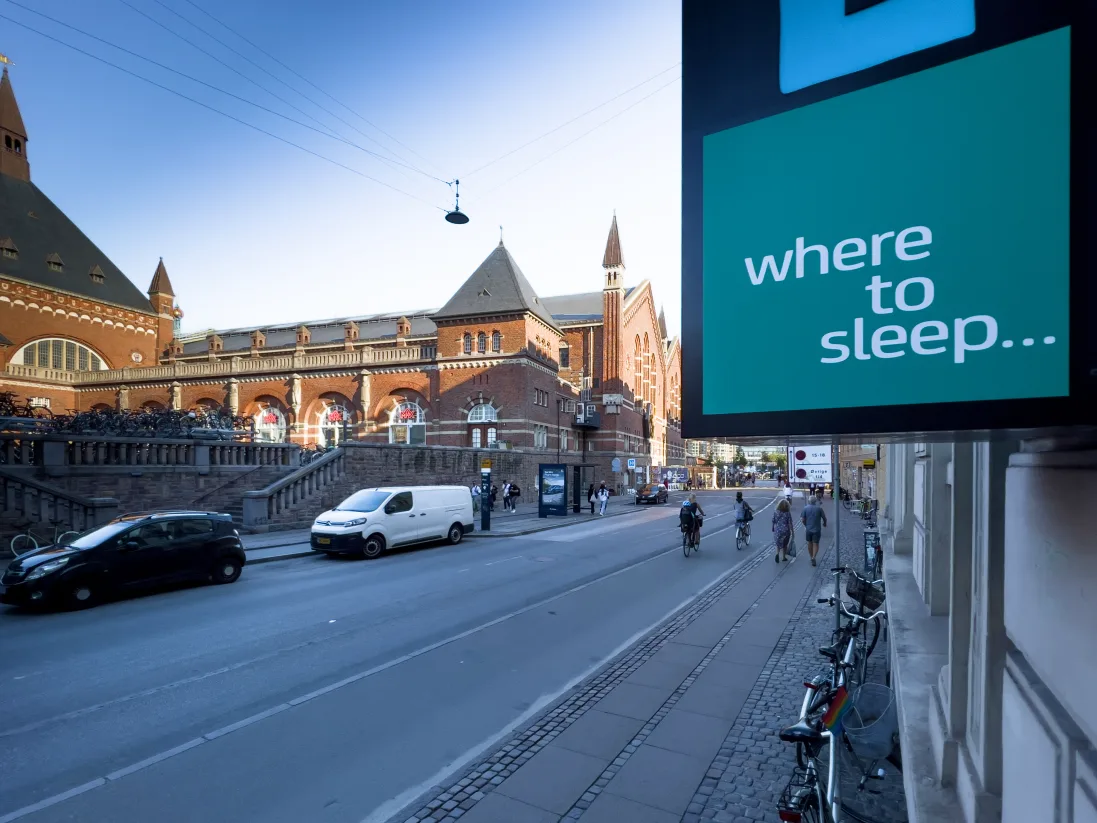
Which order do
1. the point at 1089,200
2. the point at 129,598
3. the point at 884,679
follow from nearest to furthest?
1. the point at 1089,200
2. the point at 884,679
3. the point at 129,598

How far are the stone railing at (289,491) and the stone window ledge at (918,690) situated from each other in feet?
60.7

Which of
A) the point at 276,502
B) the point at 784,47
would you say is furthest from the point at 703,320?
the point at 276,502

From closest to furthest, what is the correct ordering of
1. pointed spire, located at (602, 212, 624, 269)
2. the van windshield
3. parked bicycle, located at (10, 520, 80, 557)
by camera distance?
parked bicycle, located at (10, 520, 80, 557)
the van windshield
pointed spire, located at (602, 212, 624, 269)

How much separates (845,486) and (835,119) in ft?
158

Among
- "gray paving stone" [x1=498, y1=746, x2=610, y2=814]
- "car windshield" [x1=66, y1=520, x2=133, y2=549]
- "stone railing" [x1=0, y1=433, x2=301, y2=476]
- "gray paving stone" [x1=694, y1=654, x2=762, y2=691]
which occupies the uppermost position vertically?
"stone railing" [x1=0, y1=433, x2=301, y2=476]

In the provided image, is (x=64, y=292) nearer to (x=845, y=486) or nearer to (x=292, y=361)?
(x=292, y=361)

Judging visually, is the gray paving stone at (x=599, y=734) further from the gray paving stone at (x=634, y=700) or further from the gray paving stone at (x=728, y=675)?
the gray paving stone at (x=728, y=675)

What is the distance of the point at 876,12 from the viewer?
1.95 meters

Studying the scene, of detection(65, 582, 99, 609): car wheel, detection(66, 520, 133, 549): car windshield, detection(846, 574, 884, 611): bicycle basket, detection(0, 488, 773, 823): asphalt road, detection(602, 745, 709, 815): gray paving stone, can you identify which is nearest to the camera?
detection(602, 745, 709, 815): gray paving stone

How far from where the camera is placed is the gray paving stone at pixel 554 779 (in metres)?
4.24

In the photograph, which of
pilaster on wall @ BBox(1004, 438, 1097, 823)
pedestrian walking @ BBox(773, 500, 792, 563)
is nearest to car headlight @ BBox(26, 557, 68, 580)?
pilaster on wall @ BBox(1004, 438, 1097, 823)

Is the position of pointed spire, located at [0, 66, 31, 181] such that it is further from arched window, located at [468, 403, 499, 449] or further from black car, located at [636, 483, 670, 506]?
black car, located at [636, 483, 670, 506]

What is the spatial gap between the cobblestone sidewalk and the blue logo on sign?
4310mm

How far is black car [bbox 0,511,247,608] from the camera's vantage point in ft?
31.5
